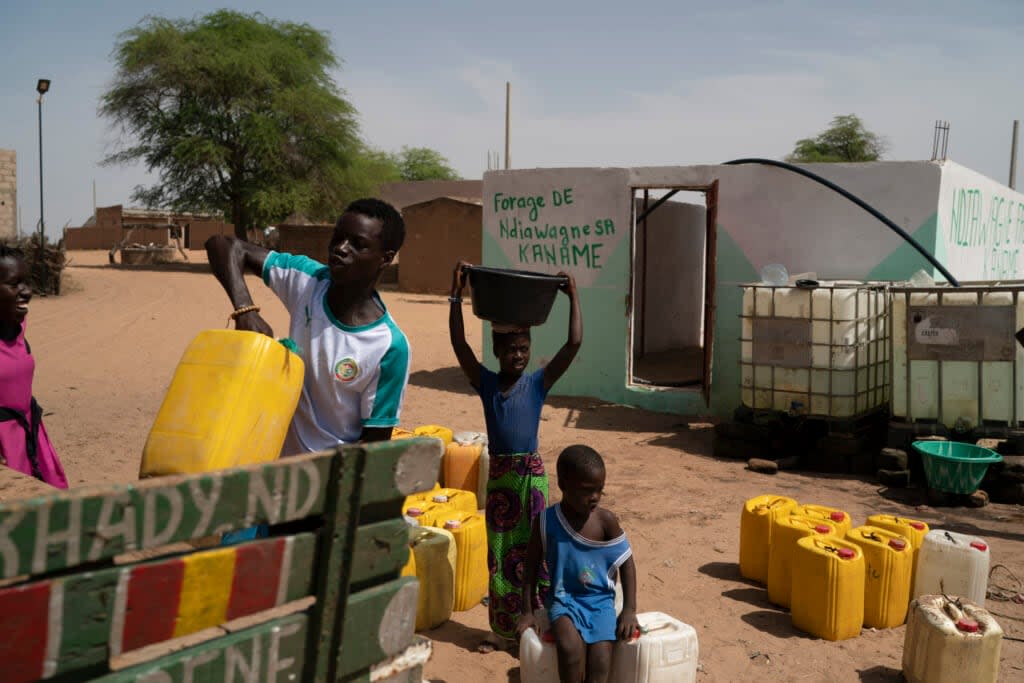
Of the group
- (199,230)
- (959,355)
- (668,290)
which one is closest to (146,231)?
(199,230)

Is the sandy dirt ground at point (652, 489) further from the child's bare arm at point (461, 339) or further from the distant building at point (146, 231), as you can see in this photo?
the distant building at point (146, 231)

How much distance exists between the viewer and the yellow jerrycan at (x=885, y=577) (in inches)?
161

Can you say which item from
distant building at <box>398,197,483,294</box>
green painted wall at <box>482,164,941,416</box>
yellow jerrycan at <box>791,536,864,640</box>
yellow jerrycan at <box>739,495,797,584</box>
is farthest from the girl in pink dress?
distant building at <box>398,197,483,294</box>

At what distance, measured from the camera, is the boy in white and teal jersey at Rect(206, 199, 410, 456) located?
8.25 ft

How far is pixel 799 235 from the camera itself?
8578 millimetres

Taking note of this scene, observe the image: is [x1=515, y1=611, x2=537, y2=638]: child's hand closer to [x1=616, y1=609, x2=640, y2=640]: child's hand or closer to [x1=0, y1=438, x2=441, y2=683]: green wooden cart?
[x1=616, y1=609, x2=640, y2=640]: child's hand

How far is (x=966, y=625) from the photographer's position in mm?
3393

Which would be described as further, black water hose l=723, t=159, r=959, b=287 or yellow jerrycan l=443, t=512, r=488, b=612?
black water hose l=723, t=159, r=959, b=287

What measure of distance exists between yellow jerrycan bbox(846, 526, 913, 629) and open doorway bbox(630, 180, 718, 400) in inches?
257

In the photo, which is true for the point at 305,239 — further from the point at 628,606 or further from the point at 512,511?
the point at 628,606

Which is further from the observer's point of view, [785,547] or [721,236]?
[721,236]

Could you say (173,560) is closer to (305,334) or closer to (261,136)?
(305,334)

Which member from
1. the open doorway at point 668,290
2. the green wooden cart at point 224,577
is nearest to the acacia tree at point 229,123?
the open doorway at point 668,290

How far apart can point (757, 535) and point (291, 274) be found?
317 cm
